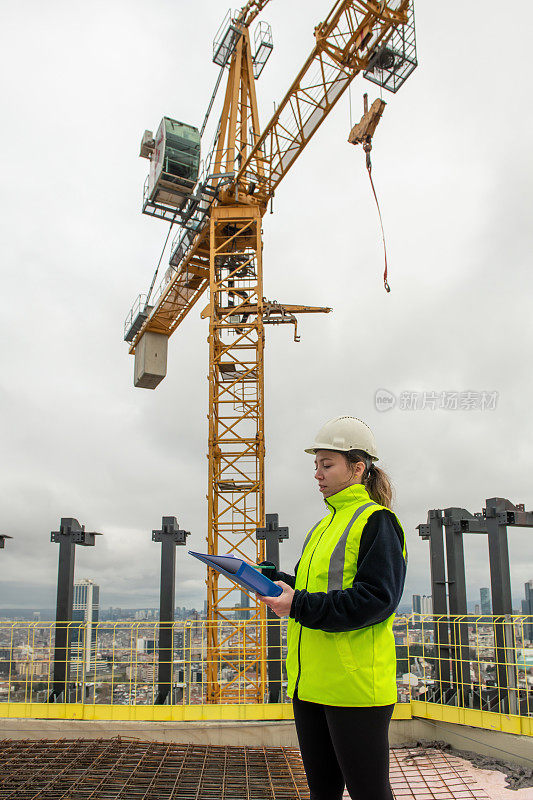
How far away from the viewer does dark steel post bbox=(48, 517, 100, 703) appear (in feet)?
23.7

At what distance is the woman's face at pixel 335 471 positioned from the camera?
236 centimetres

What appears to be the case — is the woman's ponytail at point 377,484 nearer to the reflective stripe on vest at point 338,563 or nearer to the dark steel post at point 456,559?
the reflective stripe on vest at point 338,563

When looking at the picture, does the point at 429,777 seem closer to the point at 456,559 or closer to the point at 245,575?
the point at 456,559

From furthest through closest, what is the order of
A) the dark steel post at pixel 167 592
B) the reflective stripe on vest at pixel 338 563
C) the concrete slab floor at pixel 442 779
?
the dark steel post at pixel 167 592, the concrete slab floor at pixel 442 779, the reflective stripe on vest at pixel 338 563

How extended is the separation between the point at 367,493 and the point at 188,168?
17158 millimetres

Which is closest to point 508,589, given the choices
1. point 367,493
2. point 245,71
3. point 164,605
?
point 164,605

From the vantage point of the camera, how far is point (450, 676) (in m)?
7.11

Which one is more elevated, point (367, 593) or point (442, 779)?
point (367, 593)

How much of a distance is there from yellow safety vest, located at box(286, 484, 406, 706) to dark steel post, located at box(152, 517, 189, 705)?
5.66 metres

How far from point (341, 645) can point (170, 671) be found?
247 inches

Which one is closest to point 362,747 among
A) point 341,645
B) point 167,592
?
point 341,645

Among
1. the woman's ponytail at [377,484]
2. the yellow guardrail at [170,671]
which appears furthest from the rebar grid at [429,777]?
the woman's ponytail at [377,484]

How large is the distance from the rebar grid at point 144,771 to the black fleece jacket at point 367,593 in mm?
3215

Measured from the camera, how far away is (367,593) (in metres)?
2.01
